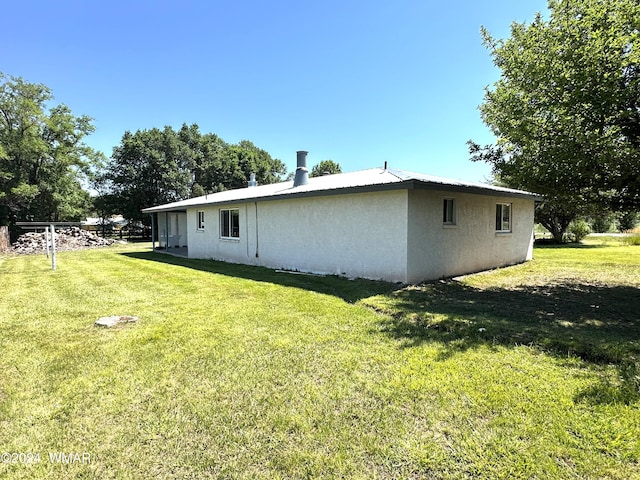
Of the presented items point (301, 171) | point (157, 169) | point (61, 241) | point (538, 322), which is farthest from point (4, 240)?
point (538, 322)

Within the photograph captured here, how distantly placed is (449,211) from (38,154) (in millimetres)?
29361

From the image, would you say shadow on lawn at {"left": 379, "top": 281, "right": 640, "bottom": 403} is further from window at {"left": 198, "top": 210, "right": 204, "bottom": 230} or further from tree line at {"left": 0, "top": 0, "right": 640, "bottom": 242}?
window at {"left": 198, "top": 210, "right": 204, "bottom": 230}

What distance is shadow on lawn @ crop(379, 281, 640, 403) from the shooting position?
12.5ft

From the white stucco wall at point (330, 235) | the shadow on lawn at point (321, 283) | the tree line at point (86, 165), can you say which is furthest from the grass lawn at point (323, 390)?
the tree line at point (86, 165)

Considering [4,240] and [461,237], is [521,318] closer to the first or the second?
[461,237]

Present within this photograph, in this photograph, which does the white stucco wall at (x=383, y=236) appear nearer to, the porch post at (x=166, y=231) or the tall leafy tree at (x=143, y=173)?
the porch post at (x=166, y=231)

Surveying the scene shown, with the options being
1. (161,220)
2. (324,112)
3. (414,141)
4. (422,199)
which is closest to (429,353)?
(422,199)

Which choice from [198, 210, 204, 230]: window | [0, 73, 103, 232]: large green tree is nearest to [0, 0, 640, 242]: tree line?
[198, 210, 204, 230]: window

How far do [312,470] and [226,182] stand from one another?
3672cm

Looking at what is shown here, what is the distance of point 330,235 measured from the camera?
980cm

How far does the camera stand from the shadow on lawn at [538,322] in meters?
3.81

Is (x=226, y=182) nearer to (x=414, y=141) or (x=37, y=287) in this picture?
(x=414, y=141)

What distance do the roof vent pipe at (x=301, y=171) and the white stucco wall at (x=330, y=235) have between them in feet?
5.42

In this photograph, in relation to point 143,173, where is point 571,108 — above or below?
below
